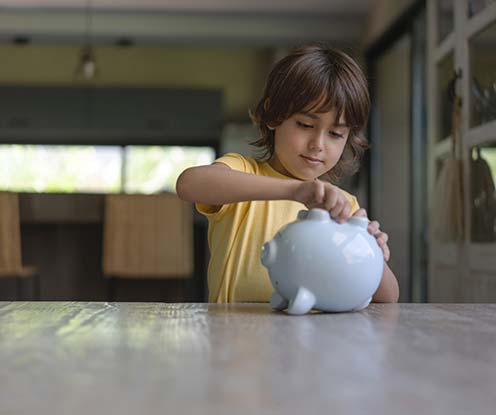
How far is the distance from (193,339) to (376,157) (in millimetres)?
5422

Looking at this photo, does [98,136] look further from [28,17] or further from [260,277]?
[260,277]

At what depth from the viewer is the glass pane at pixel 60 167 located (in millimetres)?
6828

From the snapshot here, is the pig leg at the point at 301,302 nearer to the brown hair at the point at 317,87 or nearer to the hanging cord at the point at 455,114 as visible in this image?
the brown hair at the point at 317,87

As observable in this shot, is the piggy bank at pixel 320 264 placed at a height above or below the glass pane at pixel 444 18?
below

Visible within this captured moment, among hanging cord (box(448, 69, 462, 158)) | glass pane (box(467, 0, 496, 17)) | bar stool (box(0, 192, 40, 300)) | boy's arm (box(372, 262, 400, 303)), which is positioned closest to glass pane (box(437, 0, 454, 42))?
glass pane (box(467, 0, 496, 17))

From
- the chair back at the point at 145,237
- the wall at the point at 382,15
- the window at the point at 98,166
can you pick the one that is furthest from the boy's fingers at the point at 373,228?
the window at the point at 98,166

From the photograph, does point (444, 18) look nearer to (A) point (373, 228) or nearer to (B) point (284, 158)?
(B) point (284, 158)

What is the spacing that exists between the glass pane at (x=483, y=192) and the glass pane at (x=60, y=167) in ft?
14.2

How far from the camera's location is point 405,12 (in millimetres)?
4797

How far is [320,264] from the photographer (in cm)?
73

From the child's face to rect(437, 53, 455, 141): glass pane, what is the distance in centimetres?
251

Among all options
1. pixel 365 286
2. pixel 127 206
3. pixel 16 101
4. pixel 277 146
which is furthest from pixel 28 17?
pixel 365 286

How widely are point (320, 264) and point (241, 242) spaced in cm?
36

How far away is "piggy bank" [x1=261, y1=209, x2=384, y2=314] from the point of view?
0.73 metres
